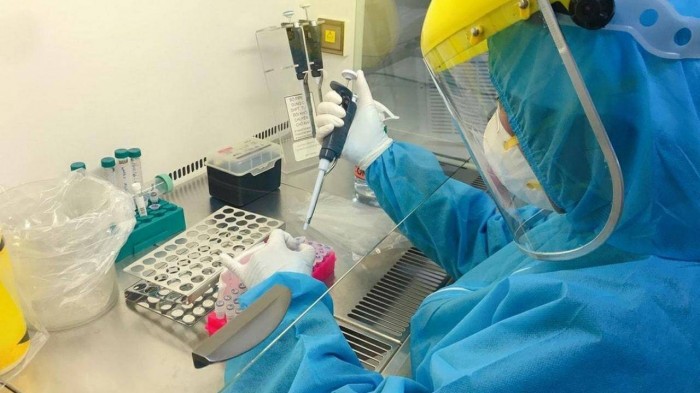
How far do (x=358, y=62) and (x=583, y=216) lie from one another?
1147 mm

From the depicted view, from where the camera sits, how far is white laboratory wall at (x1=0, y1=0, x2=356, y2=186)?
1055 mm

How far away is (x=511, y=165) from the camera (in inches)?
31.4

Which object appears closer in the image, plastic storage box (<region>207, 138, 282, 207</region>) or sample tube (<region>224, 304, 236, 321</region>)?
sample tube (<region>224, 304, 236, 321</region>)

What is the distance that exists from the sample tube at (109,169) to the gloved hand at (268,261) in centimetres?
42

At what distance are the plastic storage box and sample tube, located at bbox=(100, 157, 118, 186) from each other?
8.4 inches

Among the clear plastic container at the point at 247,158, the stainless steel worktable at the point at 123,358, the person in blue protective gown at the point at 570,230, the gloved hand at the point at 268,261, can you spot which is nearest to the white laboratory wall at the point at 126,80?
the clear plastic container at the point at 247,158

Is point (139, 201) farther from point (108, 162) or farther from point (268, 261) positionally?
point (268, 261)

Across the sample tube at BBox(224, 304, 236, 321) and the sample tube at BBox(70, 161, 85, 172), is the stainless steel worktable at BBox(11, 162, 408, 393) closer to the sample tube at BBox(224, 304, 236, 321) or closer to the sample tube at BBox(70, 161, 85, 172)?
the sample tube at BBox(224, 304, 236, 321)

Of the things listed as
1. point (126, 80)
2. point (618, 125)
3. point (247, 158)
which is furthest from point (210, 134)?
point (618, 125)

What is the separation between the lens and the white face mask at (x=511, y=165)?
78cm

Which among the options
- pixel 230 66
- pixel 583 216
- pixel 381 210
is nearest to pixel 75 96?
pixel 230 66

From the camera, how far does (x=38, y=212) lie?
98 cm

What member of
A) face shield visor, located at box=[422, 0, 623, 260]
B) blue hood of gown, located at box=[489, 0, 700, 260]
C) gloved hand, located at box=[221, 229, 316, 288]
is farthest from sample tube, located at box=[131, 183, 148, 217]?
blue hood of gown, located at box=[489, 0, 700, 260]

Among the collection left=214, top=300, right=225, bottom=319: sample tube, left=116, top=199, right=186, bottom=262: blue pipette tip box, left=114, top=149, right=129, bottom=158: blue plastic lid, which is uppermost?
left=114, top=149, right=129, bottom=158: blue plastic lid
